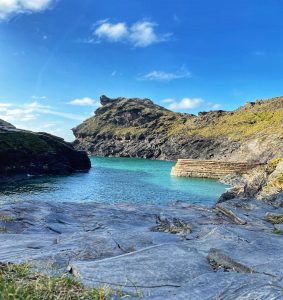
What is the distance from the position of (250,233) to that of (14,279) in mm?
8774

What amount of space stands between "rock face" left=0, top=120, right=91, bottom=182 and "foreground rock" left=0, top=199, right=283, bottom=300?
67.4m

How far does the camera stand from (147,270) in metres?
7.74

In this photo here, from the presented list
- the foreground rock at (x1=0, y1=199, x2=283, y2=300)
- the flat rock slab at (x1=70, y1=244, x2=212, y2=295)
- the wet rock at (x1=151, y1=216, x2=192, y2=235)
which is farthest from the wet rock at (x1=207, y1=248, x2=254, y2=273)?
the wet rock at (x1=151, y1=216, x2=192, y2=235)

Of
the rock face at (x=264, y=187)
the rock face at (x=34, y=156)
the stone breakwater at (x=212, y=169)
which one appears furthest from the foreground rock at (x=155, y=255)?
the stone breakwater at (x=212, y=169)

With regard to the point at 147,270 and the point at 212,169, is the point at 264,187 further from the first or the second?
the point at 212,169

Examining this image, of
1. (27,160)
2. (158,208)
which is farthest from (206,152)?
(158,208)

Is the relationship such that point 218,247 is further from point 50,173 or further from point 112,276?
point 50,173

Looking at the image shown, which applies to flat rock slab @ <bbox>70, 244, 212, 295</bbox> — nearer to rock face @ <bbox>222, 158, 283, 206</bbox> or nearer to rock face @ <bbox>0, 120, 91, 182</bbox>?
rock face @ <bbox>222, 158, 283, 206</bbox>

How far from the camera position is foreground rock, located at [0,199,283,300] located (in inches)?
263

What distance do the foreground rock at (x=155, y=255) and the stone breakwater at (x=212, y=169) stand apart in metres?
73.9

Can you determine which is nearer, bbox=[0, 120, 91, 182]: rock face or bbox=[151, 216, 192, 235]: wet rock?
bbox=[151, 216, 192, 235]: wet rock

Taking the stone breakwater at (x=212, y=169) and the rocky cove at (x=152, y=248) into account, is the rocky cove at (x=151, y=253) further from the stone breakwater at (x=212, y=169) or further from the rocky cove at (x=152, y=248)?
the stone breakwater at (x=212, y=169)

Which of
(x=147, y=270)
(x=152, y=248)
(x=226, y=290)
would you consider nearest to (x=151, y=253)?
(x=152, y=248)

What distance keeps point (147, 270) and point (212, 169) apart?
8646 centimetres
